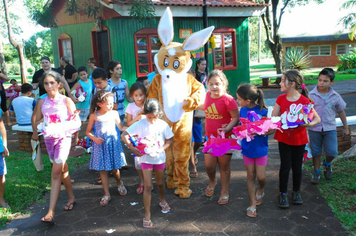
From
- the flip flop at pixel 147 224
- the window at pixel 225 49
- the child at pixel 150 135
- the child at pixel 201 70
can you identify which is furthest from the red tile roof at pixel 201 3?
the flip flop at pixel 147 224

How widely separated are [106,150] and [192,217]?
1374 mm

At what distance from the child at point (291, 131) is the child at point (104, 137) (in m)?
2.00

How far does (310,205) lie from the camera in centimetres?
404

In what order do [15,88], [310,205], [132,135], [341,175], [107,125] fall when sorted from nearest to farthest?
[132,135]
[310,205]
[107,125]
[341,175]
[15,88]

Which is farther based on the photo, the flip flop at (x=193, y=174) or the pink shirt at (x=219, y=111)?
the flip flop at (x=193, y=174)

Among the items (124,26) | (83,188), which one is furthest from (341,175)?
(124,26)

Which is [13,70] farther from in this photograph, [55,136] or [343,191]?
[343,191]

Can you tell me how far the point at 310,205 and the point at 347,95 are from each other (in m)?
10.6

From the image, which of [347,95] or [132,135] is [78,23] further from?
[347,95]

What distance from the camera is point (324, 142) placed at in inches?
180

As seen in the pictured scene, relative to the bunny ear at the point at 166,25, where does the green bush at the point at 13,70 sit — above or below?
above

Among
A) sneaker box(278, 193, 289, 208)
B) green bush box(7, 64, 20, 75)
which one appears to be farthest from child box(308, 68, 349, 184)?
green bush box(7, 64, 20, 75)

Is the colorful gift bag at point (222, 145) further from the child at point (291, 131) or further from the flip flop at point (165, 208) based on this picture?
the flip flop at point (165, 208)

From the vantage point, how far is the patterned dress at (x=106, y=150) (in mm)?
4254
